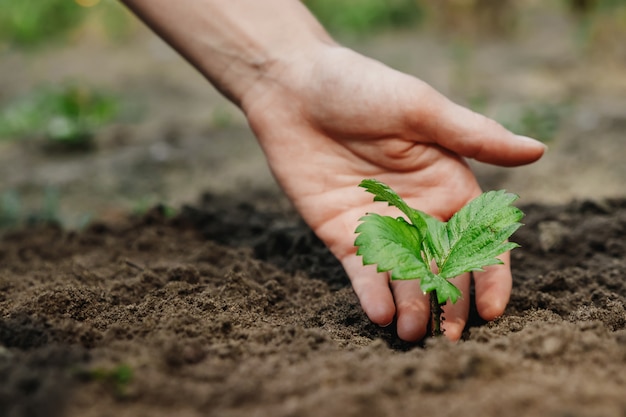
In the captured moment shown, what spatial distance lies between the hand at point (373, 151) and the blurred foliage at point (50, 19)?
263 inches

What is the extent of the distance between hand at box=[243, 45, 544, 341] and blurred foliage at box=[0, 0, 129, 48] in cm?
668

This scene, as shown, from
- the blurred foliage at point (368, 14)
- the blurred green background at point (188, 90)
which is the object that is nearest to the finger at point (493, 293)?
the blurred green background at point (188, 90)

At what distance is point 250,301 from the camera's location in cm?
222

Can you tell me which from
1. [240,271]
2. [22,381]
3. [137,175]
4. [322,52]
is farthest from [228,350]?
[137,175]

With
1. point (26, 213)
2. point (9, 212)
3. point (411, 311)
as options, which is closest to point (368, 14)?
point (26, 213)

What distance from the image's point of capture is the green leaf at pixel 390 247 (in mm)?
1863

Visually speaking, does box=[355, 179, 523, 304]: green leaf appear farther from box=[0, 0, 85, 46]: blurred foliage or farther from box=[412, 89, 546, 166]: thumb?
box=[0, 0, 85, 46]: blurred foliage

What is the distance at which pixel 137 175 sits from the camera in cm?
443

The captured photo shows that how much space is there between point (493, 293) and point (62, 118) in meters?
4.14

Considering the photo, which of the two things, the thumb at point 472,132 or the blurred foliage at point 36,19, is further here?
the blurred foliage at point 36,19

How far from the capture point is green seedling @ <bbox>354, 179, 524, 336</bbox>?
1.88 metres

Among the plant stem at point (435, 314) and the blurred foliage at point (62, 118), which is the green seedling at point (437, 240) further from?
the blurred foliage at point (62, 118)

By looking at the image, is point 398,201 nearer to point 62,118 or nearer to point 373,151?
point 373,151

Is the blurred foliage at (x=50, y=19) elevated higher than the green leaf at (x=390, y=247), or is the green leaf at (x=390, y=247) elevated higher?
the blurred foliage at (x=50, y=19)
